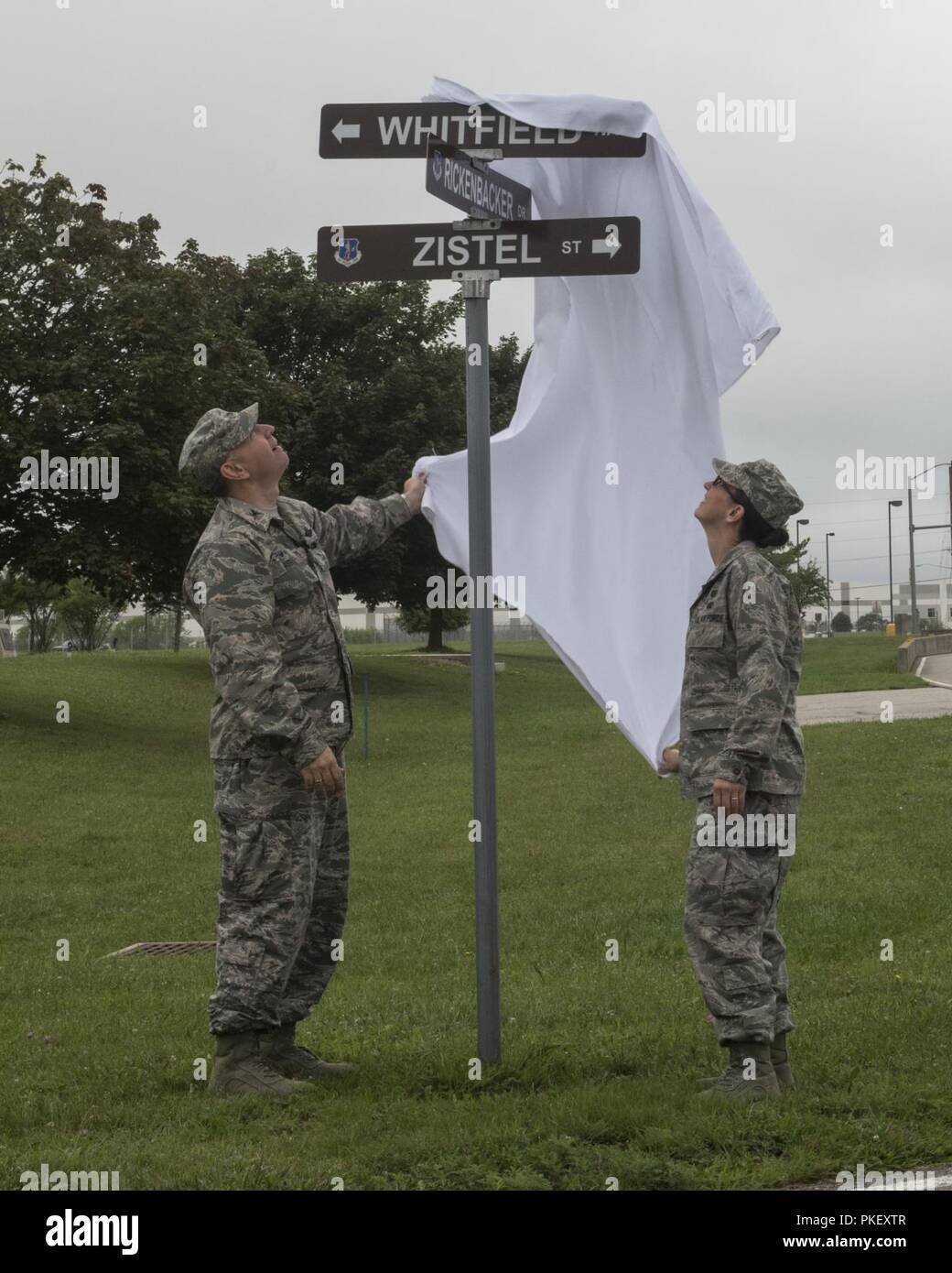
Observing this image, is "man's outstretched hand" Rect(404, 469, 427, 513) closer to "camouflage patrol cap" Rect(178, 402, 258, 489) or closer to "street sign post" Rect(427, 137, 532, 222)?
"camouflage patrol cap" Rect(178, 402, 258, 489)

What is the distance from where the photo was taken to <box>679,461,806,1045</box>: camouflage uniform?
5160mm

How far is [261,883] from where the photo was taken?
17.5ft

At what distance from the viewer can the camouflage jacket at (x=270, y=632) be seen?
5.32m

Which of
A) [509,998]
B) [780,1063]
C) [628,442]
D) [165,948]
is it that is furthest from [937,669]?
[780,1063]

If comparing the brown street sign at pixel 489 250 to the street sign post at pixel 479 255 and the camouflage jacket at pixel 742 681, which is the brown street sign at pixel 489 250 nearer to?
the street sign post at pixel 479 255


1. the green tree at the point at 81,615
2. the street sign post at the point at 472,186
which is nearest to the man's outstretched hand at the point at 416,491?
the street sign post at the point at 472,186

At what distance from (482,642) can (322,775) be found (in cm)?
71

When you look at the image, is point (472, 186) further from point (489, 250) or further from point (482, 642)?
point (482, 642)

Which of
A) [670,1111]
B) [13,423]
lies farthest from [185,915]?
[13,423]

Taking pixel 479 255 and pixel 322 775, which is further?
pixel 479 255

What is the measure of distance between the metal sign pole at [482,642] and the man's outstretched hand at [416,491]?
476 mm

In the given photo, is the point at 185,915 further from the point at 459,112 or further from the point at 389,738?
the point at 389,738

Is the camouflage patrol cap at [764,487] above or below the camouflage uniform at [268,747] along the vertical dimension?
above
